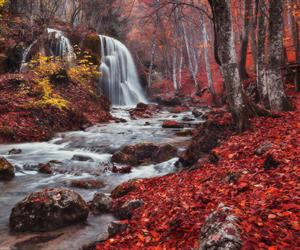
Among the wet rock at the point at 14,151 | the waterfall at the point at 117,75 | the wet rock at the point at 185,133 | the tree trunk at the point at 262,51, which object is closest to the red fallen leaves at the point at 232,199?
the tree trunk at the point at 262,51

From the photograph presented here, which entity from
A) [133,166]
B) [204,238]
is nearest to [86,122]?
[133,166]

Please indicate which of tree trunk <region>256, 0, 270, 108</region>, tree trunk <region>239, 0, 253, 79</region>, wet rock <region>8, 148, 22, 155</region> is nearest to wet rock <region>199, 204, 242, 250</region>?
wet rock <region>8, 148, 22, 155</region>

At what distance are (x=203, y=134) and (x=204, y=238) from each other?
7.28 m

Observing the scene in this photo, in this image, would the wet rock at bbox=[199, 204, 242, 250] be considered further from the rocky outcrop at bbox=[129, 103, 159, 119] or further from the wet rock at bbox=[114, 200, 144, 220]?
the rocky outcrop at bbox=[129, 103, 159, 119]

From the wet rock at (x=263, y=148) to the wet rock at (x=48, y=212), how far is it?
404 centimetres

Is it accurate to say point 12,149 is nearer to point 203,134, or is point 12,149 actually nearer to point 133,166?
point 133,166

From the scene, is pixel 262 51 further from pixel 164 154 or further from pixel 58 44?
pixel 58 44

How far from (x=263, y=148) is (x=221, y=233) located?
4.20 m

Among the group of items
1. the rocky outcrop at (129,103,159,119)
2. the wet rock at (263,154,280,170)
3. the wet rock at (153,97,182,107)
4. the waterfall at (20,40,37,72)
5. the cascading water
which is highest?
the cascading water

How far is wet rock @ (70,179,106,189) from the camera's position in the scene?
881 cm

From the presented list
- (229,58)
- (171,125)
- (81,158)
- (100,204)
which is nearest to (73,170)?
(81,158)

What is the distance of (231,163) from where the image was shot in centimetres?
762

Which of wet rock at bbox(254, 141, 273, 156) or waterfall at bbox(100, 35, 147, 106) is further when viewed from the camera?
waterfall at bbox(100, 35, 147, 106)

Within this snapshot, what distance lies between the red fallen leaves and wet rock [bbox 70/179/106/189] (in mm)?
1337
